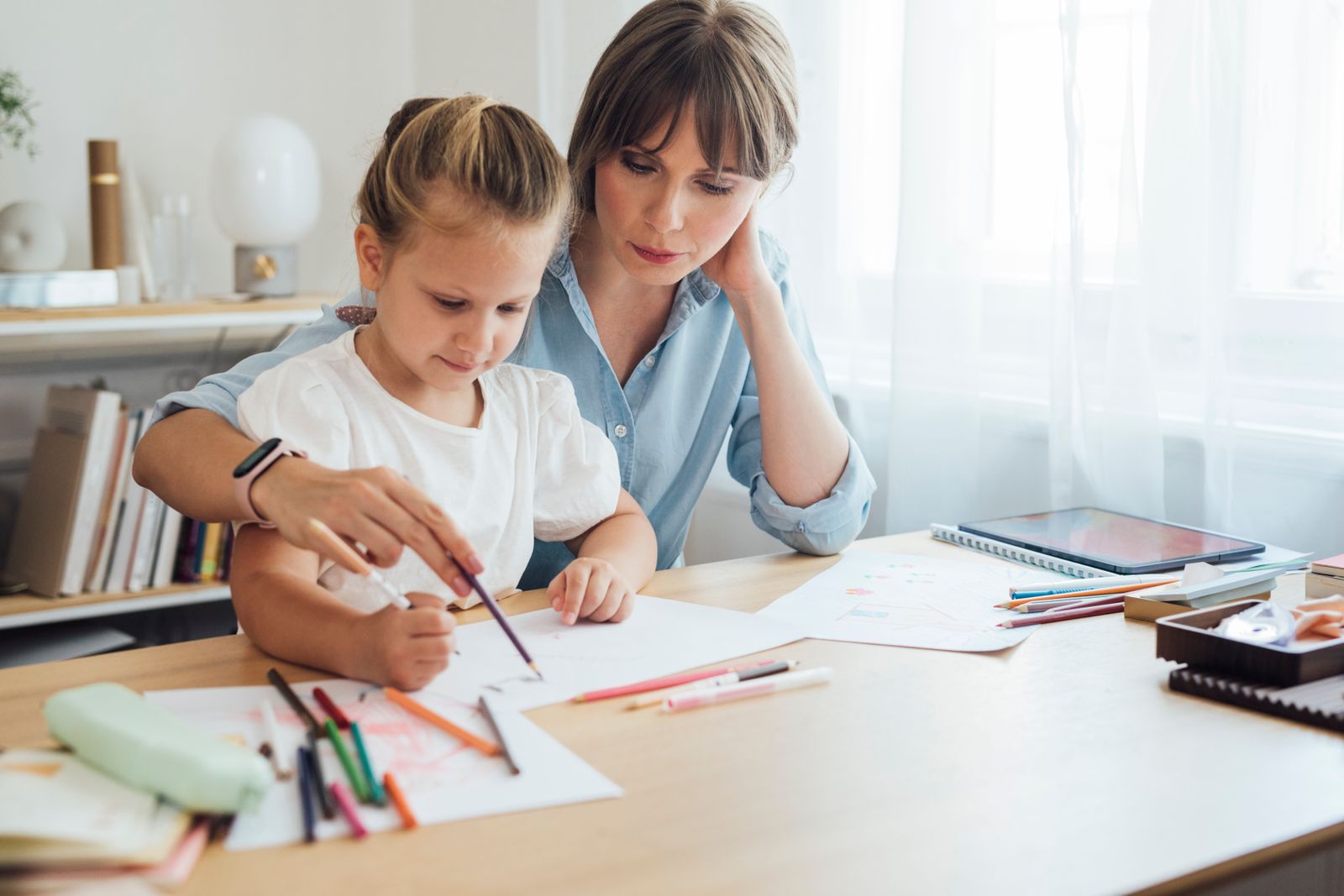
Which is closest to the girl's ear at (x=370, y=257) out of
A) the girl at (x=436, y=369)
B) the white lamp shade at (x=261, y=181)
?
the girl at (x=436, y=369)

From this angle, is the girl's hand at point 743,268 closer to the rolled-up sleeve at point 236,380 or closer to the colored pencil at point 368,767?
the rolled-up sleeve at point 236,380

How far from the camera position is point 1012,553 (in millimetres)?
1268

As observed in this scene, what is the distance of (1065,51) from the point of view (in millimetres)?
1487

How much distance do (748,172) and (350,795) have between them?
76 centimetres

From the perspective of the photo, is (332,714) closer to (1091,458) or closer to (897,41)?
(1091,458)

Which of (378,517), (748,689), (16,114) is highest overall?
(16,114)

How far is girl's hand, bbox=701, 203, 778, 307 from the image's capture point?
4.51ft

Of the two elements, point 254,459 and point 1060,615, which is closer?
point 254,459

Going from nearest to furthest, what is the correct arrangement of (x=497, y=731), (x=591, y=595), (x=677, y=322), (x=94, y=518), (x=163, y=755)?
(x=163, y=755) → (x=497, y=731) → (x=591, y=595) → (x=677, y=322) → (x=94, y=518)

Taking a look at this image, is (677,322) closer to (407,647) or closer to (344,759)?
(407,647)

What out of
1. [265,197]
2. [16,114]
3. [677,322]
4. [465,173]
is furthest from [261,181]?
[465,173]

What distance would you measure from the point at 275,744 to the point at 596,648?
0.29 m

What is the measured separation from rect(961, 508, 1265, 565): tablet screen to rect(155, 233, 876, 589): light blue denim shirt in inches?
6.4

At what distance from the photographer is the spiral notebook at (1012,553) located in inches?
47.0
